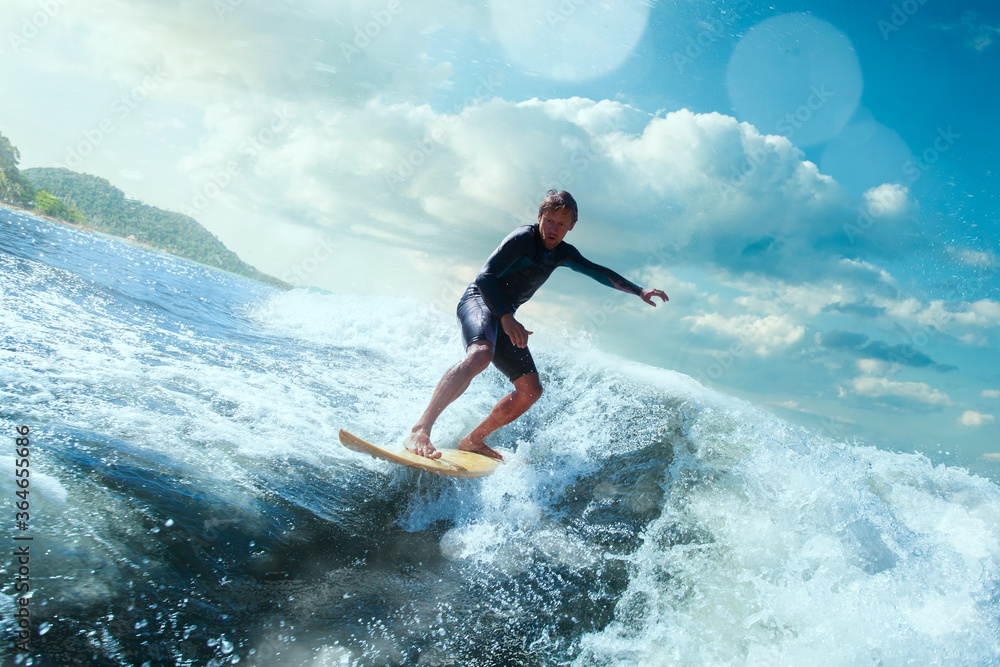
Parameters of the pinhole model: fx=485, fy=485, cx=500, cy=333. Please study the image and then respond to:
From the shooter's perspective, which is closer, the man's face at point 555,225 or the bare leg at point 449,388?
the bare leg at point 449,388

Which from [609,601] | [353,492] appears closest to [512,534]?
[609,601]

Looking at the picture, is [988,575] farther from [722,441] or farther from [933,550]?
[722,441]

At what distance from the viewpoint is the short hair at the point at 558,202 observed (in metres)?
4.10

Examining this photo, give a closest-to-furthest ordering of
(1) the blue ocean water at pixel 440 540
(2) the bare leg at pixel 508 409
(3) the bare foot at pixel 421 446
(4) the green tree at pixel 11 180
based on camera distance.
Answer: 1. (1) the blue ocean water at pixel 440 540
2. (3) the bare foot at pixel 421 446
3. (2) the bare leg at pixel 508 409
4. (4) the green tree at pixel 11 180

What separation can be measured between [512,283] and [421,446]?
5.46 ft

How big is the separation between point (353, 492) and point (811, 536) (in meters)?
2.97

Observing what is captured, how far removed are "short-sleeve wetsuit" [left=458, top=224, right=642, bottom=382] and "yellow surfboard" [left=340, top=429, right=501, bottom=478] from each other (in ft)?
2.91

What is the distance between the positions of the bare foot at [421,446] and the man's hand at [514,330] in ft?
3.41

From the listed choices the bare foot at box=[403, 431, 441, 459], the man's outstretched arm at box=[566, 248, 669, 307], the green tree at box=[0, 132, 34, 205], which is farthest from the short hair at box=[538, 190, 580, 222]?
the green tree at box=[0, 132, 34, 205]

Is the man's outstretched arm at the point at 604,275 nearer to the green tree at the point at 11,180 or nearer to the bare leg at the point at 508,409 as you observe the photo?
the bare leg at the point at 508,409

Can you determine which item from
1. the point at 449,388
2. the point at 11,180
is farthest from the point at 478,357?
the point at 11,180

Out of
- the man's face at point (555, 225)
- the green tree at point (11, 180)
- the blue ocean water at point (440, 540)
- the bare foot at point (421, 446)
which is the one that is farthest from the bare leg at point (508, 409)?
the green tree at point (11, 180)

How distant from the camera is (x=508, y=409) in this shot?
4.57 metres

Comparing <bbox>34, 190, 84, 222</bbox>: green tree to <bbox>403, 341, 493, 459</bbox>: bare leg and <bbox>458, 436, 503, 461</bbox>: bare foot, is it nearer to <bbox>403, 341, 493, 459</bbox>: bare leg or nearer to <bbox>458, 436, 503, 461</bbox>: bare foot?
<bbox>458, 436, 503, 461</bbox>: bare foot
